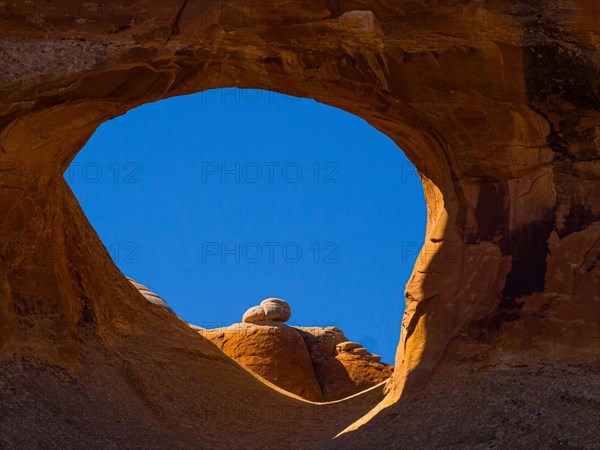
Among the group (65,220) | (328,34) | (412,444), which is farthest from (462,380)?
(65,220)

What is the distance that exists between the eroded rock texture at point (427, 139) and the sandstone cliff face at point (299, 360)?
8.23m

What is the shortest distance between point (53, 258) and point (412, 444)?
242 inches

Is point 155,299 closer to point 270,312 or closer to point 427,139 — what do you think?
point 270,312

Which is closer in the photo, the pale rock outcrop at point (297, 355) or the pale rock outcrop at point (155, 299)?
the pale rock outcrop at point (155, 299)

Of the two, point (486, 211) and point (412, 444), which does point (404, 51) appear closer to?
point (486, 211)

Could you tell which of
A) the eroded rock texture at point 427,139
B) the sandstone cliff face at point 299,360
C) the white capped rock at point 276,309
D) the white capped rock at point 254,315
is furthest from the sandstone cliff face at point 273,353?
the eroded rock texture at point 427,139

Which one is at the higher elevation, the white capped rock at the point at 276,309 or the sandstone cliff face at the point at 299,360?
the white capped rock at the point at 276,309

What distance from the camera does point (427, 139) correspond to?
14516 millimetres

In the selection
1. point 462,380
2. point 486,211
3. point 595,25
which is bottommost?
point 462,380

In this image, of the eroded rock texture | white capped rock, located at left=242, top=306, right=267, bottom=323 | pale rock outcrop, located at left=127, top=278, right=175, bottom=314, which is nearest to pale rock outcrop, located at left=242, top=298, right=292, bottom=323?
white capped rock, located at left=242, top=306, right=267, bottom=323

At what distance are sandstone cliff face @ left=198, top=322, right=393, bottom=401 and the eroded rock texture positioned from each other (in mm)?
8233

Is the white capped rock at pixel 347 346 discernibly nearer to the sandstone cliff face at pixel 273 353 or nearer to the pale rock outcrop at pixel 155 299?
the sandstone cliff face at pixel 273 353

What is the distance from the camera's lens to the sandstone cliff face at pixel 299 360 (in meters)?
23.3

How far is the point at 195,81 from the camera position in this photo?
14180 mm
